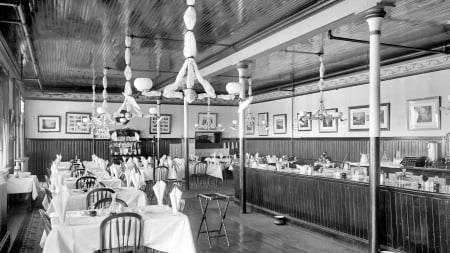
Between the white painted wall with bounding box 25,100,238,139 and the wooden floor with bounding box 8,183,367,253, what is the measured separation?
801cm

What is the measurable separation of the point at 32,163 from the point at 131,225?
13411 mm

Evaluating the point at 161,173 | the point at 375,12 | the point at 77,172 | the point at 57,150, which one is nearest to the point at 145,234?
the point at 375,12

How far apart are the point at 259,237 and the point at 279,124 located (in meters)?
9.89

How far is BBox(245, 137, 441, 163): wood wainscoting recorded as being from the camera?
10.2 metres

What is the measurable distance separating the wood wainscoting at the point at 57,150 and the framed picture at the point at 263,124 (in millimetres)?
5421

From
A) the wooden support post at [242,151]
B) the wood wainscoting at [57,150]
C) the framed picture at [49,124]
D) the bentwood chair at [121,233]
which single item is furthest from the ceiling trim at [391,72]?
the framed picture at [49,124]

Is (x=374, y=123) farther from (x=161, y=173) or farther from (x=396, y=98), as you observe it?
(x=161, y=173)

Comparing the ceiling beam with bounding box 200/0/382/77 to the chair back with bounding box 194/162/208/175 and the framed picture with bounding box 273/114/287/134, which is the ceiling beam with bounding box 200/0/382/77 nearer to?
the chair back with bounding box 194/162/208/175

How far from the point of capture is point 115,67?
12383mm

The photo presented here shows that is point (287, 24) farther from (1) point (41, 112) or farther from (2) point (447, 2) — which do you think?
(1) point (41, 112)

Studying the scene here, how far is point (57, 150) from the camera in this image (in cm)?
1652

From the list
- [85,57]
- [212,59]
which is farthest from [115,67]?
[212,59]

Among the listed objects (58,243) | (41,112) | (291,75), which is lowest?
(58,243)

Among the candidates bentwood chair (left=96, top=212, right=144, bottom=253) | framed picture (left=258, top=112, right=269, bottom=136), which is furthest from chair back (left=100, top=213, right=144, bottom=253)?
framed picture (left=258, top=112, right=269, bottom=136)
